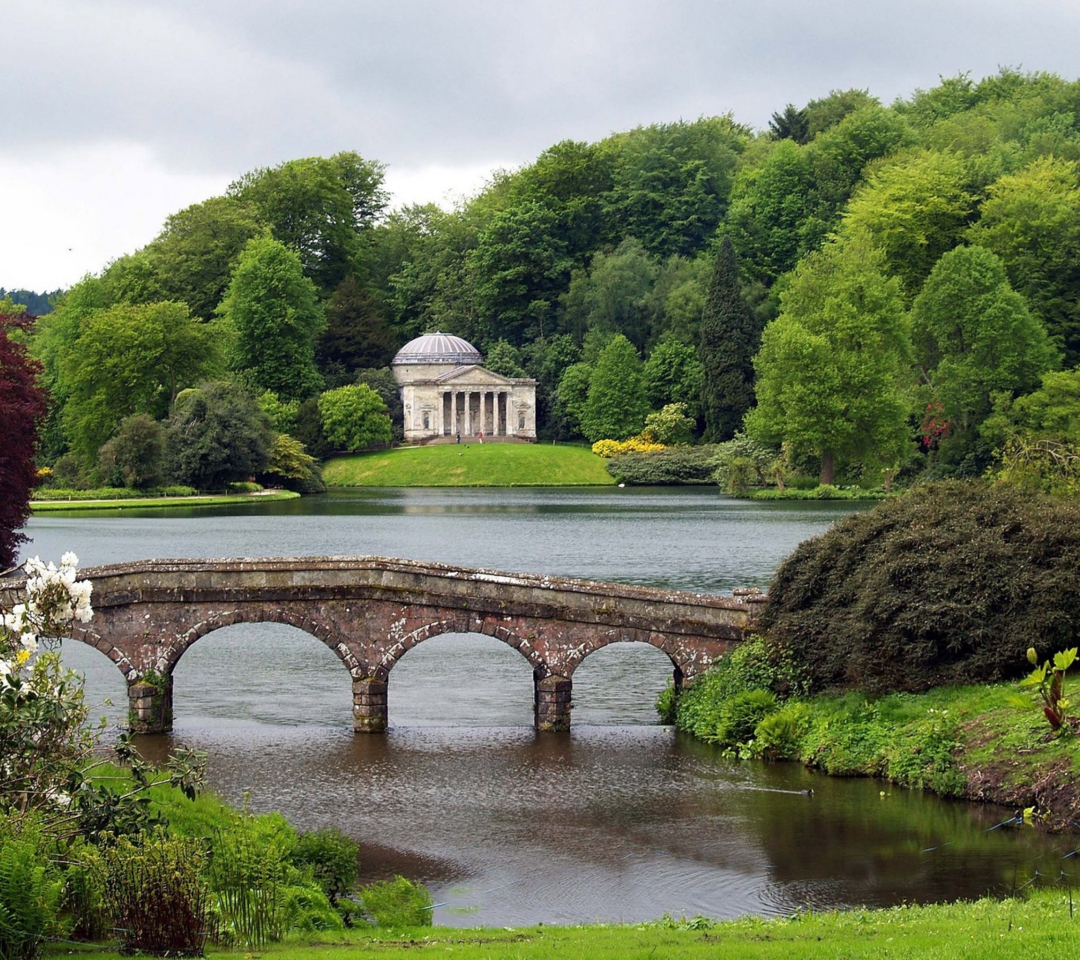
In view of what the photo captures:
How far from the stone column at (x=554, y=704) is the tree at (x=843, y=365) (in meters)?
62.4

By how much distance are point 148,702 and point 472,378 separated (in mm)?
108231

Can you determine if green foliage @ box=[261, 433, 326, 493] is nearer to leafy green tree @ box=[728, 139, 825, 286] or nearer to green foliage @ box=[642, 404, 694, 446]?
green foliage @ box=[642, 404, 694, 446]

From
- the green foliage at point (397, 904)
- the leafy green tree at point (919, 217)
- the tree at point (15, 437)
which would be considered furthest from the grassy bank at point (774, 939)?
the leafy green tree at point (919, 217)

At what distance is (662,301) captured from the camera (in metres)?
124

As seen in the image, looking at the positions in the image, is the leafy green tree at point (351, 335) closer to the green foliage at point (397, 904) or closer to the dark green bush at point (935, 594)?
the dark green bush at point (935, 594)

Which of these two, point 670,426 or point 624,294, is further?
point 624,294

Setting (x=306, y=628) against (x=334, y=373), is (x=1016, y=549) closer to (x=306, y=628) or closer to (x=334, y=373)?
(x=306, y=628)

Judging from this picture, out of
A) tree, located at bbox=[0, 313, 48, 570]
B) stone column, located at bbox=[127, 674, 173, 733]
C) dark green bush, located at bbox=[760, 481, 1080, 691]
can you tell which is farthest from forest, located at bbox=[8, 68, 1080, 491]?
stone column, located at bbox=[127, 674, 173, 733]

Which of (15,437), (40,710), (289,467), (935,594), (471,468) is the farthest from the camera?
(471,468)

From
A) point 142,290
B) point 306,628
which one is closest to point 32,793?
point 306,628

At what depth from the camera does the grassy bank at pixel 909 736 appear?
71.9 ft

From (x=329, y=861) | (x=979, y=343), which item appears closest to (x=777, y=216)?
(x=979, y=343)

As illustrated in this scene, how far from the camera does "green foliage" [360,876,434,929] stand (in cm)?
1647

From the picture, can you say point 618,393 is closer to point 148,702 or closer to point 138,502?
point 138,502
